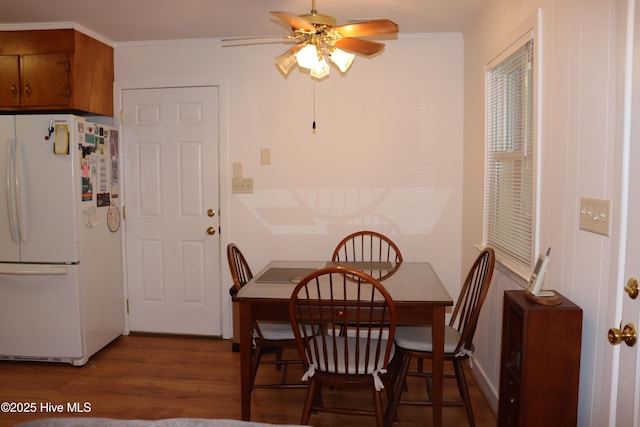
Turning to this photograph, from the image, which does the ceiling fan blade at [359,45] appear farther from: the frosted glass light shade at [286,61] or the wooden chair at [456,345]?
the wooden chair at [456,345]

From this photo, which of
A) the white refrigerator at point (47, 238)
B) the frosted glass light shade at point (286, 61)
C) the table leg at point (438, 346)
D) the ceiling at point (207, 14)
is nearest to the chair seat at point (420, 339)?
the table leg at point (438, 346)

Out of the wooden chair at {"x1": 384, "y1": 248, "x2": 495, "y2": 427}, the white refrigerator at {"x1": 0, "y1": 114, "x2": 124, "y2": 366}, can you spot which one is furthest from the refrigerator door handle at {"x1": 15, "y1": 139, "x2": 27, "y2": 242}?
the wooden chair at {"x1": 384, "y1": 248, "x2": 495, "y2": 427}


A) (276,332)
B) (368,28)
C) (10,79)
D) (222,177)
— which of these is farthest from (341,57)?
(10,79)

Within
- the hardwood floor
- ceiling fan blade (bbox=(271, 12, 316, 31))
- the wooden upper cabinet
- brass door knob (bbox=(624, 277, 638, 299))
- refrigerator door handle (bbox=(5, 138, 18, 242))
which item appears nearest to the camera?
brass door knob (bbox=(624, 277, 638, 299))

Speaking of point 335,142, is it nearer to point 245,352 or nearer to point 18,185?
point 245,352

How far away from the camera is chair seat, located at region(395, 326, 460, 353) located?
235 centimetres

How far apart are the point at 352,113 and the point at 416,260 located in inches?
49.2

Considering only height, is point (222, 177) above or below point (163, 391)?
above

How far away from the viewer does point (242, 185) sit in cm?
367

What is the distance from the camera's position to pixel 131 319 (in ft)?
12.7

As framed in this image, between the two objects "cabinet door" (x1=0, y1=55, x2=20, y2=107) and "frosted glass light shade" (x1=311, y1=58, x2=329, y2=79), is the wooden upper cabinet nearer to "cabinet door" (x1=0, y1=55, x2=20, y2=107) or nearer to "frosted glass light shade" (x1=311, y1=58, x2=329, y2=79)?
"cabinet door" (x1=0, y1=55, x2=20, y2=107)

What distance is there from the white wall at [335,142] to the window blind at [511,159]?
0.67m

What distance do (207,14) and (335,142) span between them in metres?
1.28

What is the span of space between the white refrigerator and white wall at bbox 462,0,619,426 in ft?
9.29
